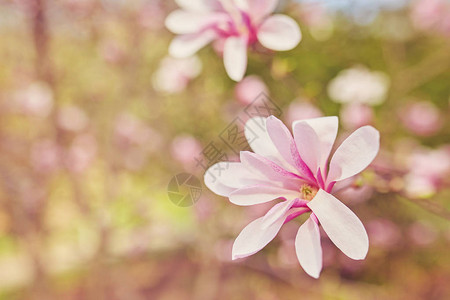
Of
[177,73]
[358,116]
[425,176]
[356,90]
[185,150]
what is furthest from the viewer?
[185,150]

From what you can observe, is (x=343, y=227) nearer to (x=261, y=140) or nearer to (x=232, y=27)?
(x=261, y=140)

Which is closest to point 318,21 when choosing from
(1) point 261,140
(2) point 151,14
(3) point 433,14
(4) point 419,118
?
(3) point 433,14

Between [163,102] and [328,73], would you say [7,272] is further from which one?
[328,73]

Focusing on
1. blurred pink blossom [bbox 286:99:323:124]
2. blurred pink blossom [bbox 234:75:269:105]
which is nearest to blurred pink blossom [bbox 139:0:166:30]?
blurred pink blossom [bbox 234:75:269:105]

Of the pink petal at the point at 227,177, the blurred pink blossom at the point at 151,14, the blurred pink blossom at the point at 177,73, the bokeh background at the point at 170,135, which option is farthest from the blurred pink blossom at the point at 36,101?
the pink petal at the point at 227,177

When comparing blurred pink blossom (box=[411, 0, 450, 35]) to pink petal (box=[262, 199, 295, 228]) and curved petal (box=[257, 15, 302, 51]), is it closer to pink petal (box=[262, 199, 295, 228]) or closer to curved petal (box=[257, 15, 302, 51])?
curved petal (box=[257, 15, 302, 51])

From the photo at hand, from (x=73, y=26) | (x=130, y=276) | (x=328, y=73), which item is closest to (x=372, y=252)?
(x=328, y=73)
